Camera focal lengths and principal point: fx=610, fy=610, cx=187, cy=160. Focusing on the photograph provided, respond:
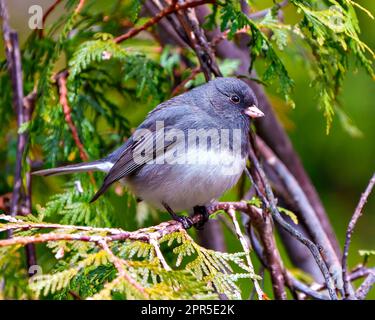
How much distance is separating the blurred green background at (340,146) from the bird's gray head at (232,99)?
801mm

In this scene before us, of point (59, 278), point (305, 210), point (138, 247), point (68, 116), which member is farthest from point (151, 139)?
point (59, 278)

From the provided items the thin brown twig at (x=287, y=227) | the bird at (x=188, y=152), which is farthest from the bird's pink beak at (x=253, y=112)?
the thin brown twig at (x=287, y=227)

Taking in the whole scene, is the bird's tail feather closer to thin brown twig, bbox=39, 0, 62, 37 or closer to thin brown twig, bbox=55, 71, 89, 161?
thin brown twig, bbox=55, 71, 89, 161

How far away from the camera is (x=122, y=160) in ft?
8.04

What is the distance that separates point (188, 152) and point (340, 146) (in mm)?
1359

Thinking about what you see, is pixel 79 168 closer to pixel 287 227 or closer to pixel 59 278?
pixel 287 227

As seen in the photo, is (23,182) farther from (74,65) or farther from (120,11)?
(120,11)

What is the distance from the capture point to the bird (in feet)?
7.41

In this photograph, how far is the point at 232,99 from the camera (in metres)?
2.52

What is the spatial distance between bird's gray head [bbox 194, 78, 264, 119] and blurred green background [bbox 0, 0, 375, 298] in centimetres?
80

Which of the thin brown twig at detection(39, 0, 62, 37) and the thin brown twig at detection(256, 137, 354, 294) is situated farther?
the thin brown twig at detection(39, 0, 62, 37)

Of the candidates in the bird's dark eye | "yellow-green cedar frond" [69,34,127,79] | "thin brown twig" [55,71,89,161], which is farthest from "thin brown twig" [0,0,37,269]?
the bird's dark eye

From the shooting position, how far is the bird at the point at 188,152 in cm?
226

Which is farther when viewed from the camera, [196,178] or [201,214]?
[201,214]
